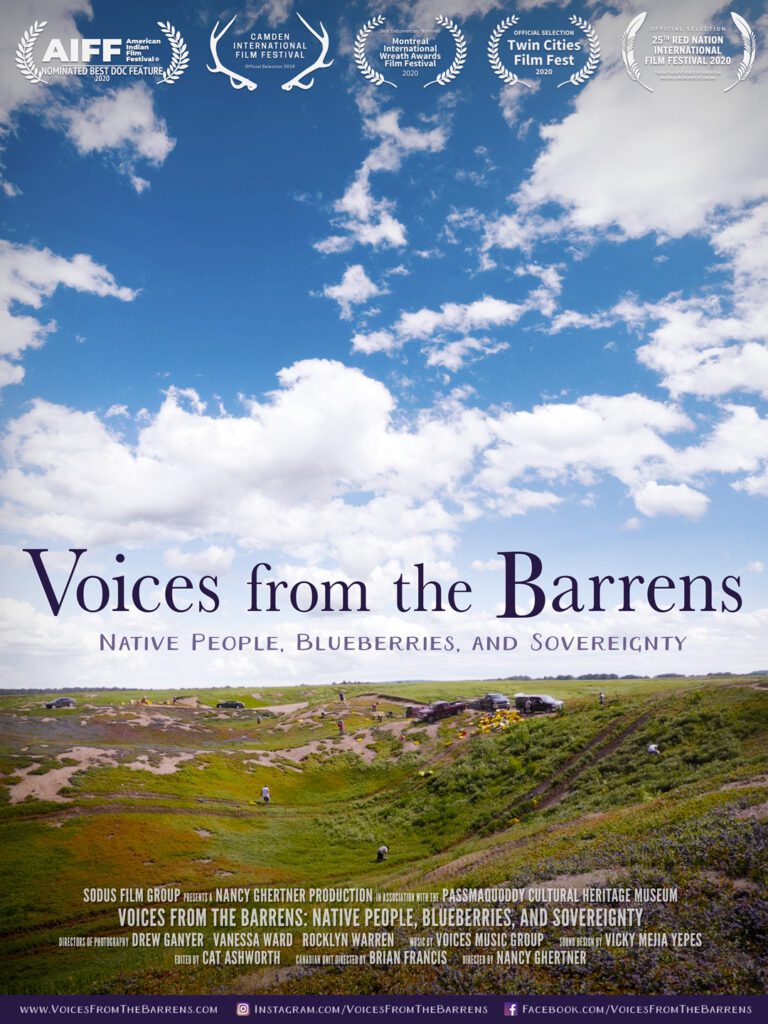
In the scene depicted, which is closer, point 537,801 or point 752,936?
point 752,936

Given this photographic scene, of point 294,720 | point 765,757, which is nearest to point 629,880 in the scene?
point 765,757

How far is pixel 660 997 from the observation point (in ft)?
51.3

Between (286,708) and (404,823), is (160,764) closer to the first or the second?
(404,823)

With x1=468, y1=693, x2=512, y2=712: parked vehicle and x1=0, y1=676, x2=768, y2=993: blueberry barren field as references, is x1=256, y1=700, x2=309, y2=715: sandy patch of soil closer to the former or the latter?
x1=0, y1=676, x2=768, y2=993: blueberry barren field

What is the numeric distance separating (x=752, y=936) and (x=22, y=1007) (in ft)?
83.4

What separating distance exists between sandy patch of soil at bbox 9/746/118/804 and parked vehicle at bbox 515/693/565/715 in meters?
43.1

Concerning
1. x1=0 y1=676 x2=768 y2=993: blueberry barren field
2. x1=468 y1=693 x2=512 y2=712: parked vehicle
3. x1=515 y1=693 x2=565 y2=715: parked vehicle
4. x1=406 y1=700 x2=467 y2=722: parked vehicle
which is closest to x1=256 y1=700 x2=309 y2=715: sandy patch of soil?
x1=0 y1=676 x2=768 y2=993: blueberry barren field

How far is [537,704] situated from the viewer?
6306cm

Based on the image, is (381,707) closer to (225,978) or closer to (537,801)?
(537,801)

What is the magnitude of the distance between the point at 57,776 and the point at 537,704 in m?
48.0

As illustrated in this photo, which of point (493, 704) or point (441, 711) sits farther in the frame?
point (441, 711)

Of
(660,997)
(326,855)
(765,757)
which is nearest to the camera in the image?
(660,997)

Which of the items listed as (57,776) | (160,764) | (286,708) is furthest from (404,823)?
(286,708)

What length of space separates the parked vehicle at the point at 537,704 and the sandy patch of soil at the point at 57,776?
1696 inches
